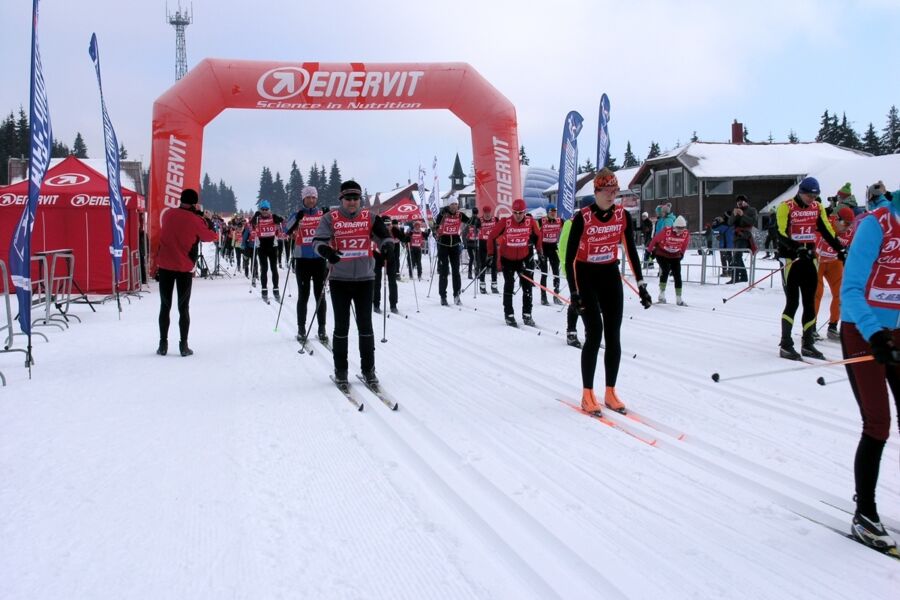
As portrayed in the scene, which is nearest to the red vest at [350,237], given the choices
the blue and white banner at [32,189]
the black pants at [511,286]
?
the blue and white banner at [32,189]

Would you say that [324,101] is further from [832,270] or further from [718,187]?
[718,187]

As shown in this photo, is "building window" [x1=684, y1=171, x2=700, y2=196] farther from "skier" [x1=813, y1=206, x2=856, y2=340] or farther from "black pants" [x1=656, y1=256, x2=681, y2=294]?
"skier" [x1=813, y1=206, x2=856, y2=340]

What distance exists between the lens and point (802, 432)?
4.64m

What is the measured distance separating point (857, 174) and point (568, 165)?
2584cm

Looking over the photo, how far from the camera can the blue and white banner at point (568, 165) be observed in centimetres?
1448

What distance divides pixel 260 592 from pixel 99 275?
14378 mm

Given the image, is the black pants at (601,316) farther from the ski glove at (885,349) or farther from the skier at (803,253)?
the skier at (803,253)

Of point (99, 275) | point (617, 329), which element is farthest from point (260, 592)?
point (99, 275)

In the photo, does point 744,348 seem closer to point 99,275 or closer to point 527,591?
point 527,591

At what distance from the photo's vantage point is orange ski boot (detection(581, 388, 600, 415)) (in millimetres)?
5144

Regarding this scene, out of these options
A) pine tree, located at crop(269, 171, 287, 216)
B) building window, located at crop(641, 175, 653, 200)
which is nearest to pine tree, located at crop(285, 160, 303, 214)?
pine tree, located at crop(269, 171, 287, 216)

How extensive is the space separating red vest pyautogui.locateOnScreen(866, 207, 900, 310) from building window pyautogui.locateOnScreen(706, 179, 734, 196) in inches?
1455

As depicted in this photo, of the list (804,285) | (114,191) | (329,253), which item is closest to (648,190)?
(114,191)

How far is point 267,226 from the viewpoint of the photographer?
41.2ft
